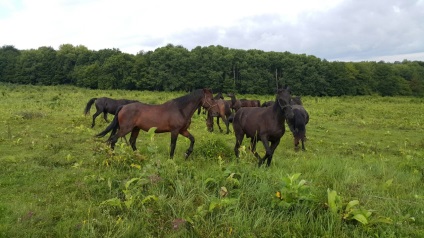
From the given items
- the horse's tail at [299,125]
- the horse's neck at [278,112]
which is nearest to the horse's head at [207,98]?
the horse's neck at [278,112]

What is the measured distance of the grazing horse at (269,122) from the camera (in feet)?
22.8

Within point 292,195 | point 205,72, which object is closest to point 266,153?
point 292,195

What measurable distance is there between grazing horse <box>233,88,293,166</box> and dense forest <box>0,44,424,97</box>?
46212 millimetres

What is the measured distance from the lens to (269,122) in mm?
7441

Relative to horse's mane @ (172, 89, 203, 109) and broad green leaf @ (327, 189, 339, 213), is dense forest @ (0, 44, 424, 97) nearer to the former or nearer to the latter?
horse's mane @ (172, 89, 203, 109)

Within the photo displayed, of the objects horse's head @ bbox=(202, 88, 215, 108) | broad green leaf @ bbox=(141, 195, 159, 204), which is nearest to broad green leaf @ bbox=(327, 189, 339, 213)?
broad green leaf @ bbox=(141, 195, 159, 204)

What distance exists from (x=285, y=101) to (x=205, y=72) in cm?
5205

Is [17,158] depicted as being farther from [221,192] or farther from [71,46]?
[71,46]

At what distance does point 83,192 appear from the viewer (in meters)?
5.19

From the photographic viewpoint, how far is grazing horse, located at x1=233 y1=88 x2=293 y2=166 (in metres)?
6.94

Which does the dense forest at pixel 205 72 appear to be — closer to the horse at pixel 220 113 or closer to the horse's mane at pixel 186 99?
the horse at pixel 220 113

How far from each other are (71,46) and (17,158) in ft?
235

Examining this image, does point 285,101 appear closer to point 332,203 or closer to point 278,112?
point 278,112

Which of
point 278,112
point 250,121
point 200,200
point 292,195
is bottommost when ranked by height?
point 200,200
